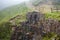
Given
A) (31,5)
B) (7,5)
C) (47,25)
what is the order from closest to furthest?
1. (47,25)
2. (31,5)
3. (7,5)

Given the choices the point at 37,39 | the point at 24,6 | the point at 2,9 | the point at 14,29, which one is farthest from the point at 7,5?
the point at 37,39

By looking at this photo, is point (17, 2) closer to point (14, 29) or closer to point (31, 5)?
point (31, 5)

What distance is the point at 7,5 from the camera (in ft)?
310

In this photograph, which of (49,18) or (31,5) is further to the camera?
(31,5)

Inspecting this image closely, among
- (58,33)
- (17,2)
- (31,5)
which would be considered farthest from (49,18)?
(17,2)

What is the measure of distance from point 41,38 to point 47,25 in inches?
181

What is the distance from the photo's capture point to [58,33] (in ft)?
170

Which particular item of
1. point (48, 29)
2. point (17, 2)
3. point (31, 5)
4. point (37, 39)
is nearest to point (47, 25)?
point (48, 29)

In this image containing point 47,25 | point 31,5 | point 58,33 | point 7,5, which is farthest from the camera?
point 7,5

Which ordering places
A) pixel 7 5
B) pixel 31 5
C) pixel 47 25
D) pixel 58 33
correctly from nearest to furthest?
pixel 58 33
pixel 47 25
pixel 31 5
pixel 7 5

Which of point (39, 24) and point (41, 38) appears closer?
point (41, 38)

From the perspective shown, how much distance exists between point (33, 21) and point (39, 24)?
2606mm

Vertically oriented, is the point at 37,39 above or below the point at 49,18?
below

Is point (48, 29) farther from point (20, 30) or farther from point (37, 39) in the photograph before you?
point (20, 30)
